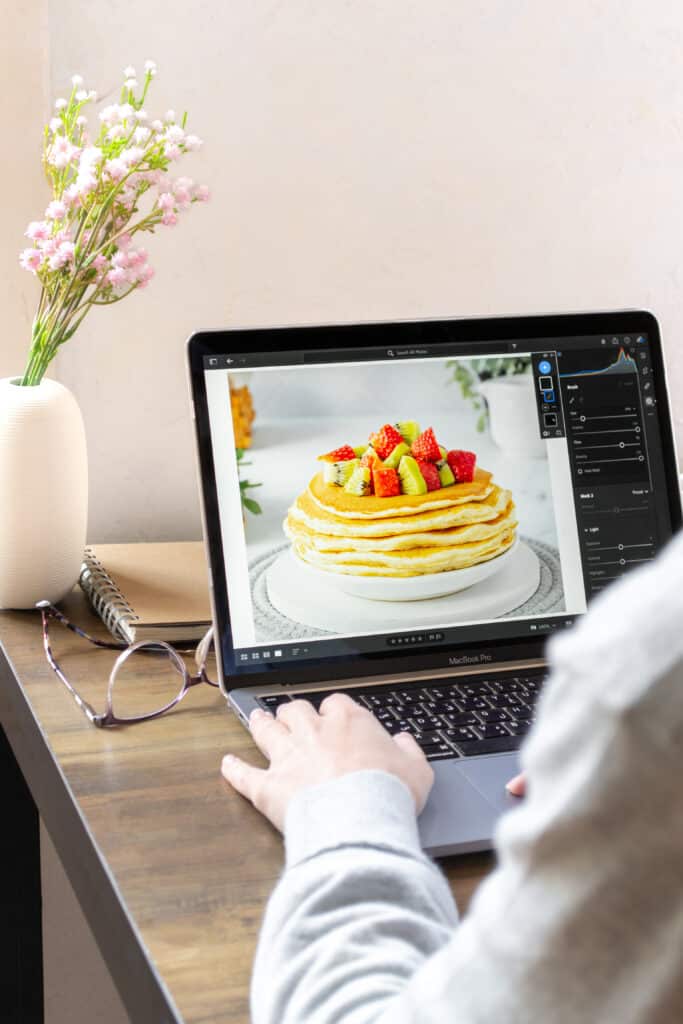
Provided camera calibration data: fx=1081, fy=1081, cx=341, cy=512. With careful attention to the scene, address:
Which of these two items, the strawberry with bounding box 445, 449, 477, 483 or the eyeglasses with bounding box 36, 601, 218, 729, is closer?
the eyeglasses with bounding box 36, 601, 218, 729

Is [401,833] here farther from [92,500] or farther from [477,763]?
[92,500]

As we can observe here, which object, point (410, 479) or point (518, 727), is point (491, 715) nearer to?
point (518, 727)

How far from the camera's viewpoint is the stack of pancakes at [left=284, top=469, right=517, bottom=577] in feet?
2.91

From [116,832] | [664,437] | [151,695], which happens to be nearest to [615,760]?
[116,832]

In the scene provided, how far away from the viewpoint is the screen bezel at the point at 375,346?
857mm

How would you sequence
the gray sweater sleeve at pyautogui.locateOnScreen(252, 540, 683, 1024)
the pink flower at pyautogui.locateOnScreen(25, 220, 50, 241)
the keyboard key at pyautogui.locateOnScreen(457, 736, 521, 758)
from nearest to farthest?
the gray sweater sleeve at pyautogui.locateOnScreen(252, 540, 683, 1024)
the keyboard key at pyautogui.locateOnScreen(457, 736, 521, 758)
the pink flower at pyautogui.locateOnScreen(25, 220, 50, 241)

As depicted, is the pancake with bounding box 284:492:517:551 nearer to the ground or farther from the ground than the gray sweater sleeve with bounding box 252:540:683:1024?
farther from the ground

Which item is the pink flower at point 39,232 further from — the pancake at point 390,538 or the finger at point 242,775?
the finger at point 242,775

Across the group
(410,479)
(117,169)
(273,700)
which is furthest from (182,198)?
(273,700)

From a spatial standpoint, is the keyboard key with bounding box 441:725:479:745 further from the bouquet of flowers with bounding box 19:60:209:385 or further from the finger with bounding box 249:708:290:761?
the bouquet of flowers with bounding box 19:60:209:385

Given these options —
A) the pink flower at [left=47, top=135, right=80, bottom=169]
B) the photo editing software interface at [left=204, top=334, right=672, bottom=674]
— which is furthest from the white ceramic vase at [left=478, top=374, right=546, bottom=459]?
the pink flower at [left=47, top=135, right=80, bottom=169]

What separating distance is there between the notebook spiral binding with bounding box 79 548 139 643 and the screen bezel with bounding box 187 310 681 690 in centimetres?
13

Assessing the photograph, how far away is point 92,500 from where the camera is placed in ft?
4.01

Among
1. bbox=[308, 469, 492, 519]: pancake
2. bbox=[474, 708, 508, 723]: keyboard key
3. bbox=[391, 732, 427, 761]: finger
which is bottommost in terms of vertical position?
bbox=[474, 708, 508, 723]: keyboard key
